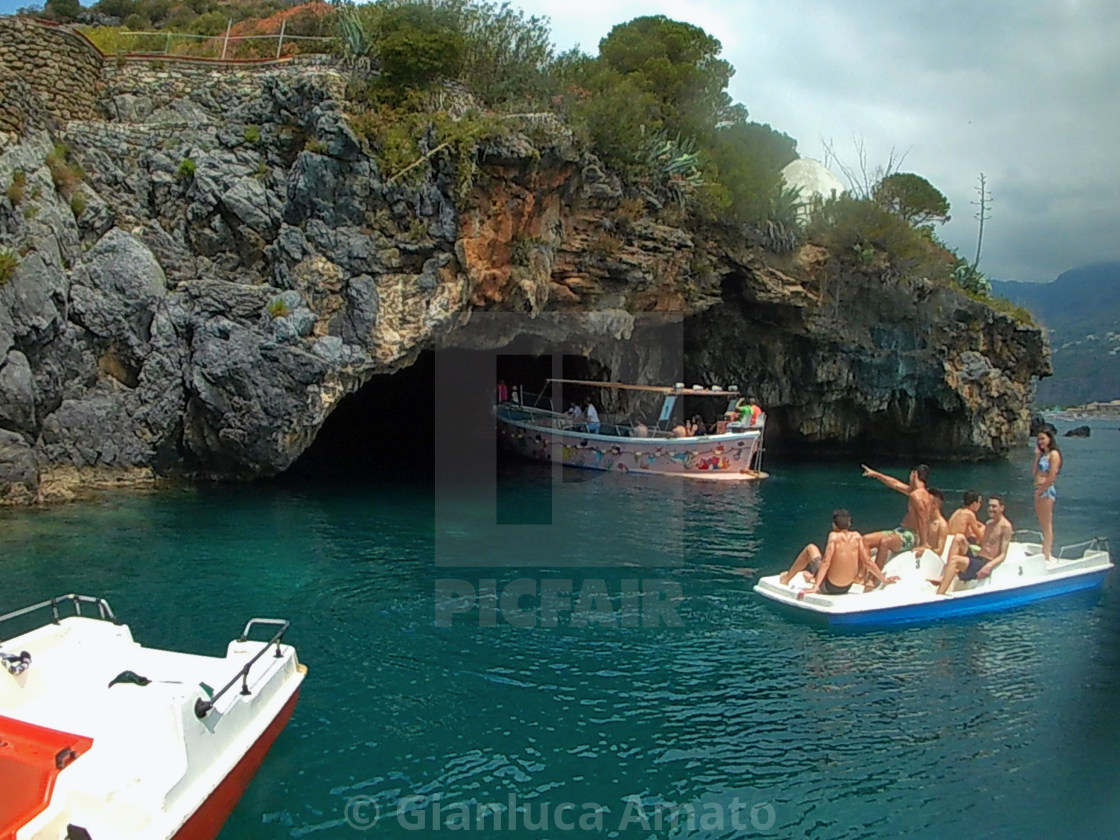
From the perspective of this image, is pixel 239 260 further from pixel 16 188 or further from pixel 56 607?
pixel 56 607

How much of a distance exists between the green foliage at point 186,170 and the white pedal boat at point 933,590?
17.8 m

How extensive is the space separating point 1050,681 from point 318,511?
14.9 meters

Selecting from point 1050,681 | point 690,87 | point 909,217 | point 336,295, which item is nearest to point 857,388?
point 909,217

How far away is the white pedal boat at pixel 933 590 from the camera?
1239cm

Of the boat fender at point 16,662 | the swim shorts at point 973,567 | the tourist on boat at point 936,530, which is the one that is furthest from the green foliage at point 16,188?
the swim shorts at point 973,567

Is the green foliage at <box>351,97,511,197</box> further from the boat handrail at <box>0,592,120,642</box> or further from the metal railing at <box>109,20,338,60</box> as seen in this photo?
the boat handrail at <box>0,592,120,642</box>

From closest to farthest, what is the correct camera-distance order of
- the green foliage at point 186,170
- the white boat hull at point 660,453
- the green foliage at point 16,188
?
the green foliage at point 16,188 → the green foliage at point 186,170 → the white boat hull at point 660,453

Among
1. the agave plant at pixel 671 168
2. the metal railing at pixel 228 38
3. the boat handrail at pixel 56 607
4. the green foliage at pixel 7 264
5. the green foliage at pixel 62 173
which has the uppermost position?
the metal railing at pixel 228 38

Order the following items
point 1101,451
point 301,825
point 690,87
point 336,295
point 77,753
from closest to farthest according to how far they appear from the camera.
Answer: point 77,753
point 301,825
point 336,295
point 690,87
point 1101,451

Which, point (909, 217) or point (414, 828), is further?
point (909, 217)

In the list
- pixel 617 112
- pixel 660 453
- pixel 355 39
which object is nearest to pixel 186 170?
pixel 355 39

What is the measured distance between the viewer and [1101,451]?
47.3 metres

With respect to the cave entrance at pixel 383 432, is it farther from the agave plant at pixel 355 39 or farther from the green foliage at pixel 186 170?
the agave plant at pixel 355 39

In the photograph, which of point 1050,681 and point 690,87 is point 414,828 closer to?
point 1050,681
